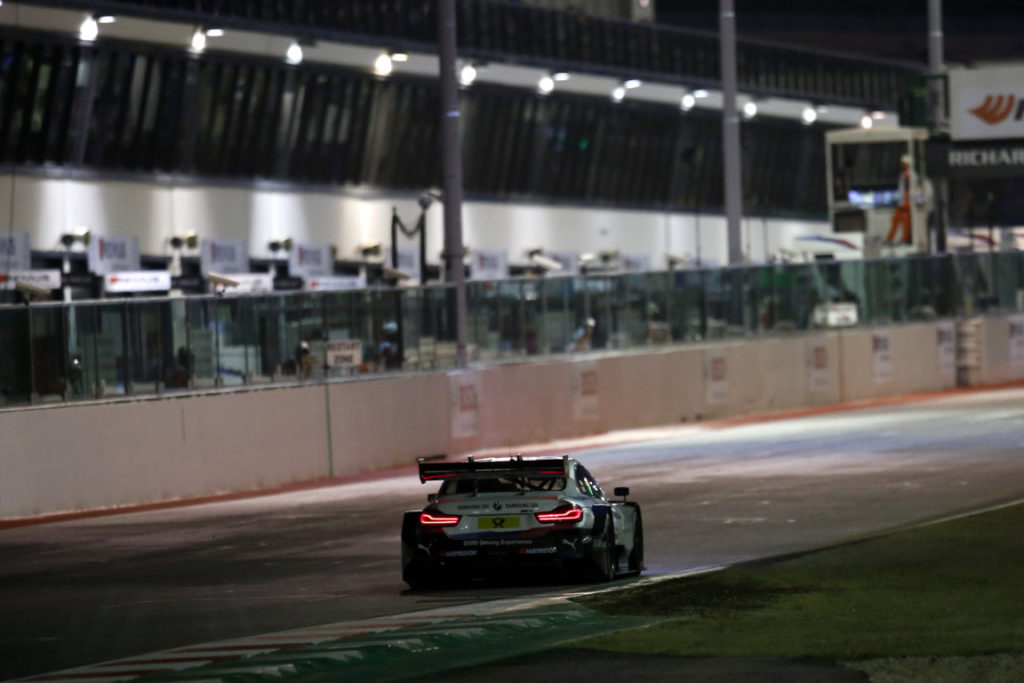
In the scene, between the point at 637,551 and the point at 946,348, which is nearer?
the point at 637,551

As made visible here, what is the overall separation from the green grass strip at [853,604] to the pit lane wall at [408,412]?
12501mm

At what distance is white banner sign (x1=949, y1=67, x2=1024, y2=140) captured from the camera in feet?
171

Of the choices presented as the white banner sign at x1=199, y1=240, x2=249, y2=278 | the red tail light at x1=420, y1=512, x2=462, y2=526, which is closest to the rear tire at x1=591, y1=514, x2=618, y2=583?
the red tail light at x1=420, y1=512, x2=462, y2=526

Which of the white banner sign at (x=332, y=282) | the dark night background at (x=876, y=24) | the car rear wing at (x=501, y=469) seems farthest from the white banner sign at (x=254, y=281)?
the dark night background at (x=876, y=24)

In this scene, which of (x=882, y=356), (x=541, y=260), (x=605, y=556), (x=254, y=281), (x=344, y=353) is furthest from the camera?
Result: (x=541, y=260)

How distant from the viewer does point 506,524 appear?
1753cm

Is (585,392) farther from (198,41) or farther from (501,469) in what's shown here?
(501,469)

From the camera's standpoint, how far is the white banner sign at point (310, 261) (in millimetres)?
48844

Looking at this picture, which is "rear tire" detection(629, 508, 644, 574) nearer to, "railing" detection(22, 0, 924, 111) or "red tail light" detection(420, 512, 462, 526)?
"red tail light" detection(420, 512, 462, 526)

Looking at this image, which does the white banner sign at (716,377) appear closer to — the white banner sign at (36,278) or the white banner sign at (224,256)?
the white banner sign at (224,256)

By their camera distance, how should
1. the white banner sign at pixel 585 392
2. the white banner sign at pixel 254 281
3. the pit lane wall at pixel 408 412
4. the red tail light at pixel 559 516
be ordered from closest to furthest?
the red tail light at pixel 559 516
the pit lane wall at pixel 408 412
the white banner sign at pixel 585 392
the white banner sign at pixel 254 281

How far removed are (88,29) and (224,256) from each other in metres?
6.43

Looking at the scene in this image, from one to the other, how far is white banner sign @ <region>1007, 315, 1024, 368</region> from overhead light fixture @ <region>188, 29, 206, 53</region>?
22.6 meters

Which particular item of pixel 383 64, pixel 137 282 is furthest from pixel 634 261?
pixel 137 282
